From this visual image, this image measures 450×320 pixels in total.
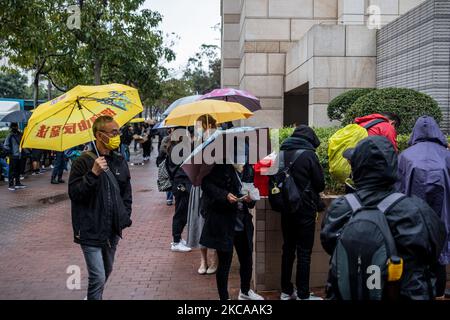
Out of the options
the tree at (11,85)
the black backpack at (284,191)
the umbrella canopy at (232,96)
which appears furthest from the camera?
the tree at (11,85)

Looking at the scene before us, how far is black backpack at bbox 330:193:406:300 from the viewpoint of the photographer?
2.72 m

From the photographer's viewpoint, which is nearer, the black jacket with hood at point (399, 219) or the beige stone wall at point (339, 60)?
the black jacket with hood at point (399, 219)

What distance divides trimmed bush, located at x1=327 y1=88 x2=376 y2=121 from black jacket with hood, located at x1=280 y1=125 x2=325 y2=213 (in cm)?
548

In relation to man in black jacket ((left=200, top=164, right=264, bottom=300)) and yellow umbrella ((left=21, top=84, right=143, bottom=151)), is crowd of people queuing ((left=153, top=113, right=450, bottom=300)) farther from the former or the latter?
yellow umbrella ((left=21, top=84, right=143, bottom=151))

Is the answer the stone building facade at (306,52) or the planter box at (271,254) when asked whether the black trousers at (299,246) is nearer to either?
the planter box at (271,254)

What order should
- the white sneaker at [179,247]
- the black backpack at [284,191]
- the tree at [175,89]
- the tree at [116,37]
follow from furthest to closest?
the tree at [175,89] → the tree at [116,37] → the white sneaker at [179,247] → the black backpack at [284,191]

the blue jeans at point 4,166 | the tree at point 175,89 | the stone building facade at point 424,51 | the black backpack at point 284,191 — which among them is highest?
the tree at point 175,89

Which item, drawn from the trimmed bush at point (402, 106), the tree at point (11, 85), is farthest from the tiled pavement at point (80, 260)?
the tree at point (11, 85)

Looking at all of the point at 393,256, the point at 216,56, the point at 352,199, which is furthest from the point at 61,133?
the point at 216,56

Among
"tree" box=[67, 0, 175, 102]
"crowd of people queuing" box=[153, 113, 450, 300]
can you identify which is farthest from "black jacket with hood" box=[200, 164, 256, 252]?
"tree" box=[67, 0, 175, 102]

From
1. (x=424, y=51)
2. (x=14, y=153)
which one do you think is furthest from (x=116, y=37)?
(x=424, y=51)

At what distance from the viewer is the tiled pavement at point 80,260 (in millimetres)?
5883

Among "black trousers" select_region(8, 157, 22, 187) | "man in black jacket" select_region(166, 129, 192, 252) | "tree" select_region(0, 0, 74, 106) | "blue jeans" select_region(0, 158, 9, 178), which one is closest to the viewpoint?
"man in black jacket" select_region(166, 129, 192, 252)

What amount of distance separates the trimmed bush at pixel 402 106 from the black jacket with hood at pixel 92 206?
4811 millimetres
